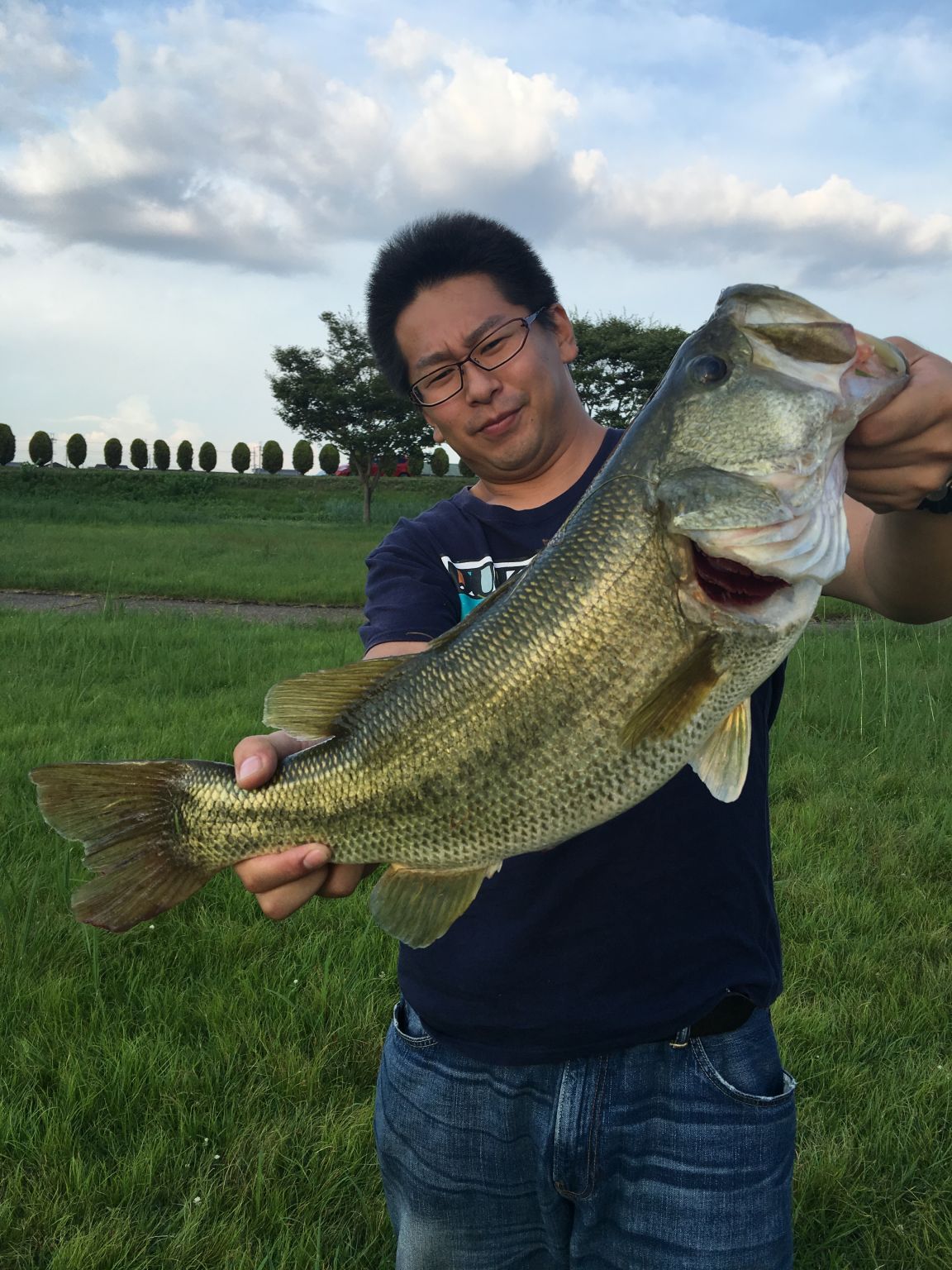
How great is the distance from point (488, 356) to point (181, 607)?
11.2 meters

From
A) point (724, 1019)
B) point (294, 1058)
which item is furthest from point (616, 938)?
point (294, 1058)

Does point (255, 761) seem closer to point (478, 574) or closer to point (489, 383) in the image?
point (478, 574)

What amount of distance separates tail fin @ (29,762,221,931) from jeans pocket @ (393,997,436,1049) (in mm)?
615

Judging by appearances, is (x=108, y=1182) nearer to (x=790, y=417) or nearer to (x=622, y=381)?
(x=790, y=417)

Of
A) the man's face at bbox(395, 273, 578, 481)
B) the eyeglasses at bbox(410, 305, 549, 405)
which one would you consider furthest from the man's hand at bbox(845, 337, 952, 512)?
the eyeglasses at bbox(410, 305, 549, 405)

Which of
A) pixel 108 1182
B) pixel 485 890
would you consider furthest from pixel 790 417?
pixel 108 1182

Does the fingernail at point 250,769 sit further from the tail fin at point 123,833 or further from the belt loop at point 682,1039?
the belt loop at point 682,1039

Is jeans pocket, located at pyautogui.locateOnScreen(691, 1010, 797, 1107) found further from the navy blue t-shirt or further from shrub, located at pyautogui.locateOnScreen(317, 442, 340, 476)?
shrub, located at pyautogui.locateOnScreen(317, 442, 340, 476)

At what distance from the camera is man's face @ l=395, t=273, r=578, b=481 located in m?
2.35

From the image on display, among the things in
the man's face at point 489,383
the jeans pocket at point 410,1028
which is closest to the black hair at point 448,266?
the man's face at point 489,383

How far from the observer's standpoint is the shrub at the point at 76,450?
61.2 meters

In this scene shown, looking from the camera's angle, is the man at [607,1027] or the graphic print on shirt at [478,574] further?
the graphic print on shirt at [478,574]

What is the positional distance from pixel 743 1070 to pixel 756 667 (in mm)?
922

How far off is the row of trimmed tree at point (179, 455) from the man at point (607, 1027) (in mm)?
52932
